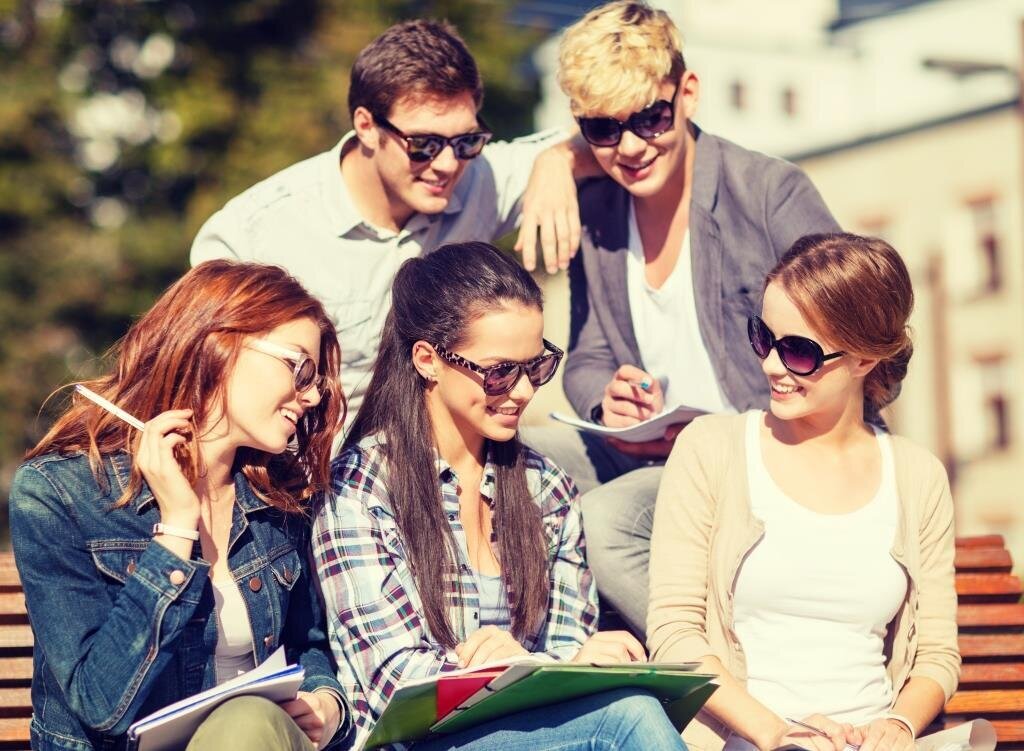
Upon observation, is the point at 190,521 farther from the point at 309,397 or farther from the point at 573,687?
the point at 573,687

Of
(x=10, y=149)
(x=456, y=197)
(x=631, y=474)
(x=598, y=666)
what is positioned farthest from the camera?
(x=10, y=149)

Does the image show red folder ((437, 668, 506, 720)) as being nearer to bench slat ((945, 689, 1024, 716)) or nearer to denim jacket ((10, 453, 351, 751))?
denim jacket ((10, 453, 351, 751))

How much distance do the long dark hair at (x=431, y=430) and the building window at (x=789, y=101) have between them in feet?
110

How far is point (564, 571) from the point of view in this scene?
4.42 m

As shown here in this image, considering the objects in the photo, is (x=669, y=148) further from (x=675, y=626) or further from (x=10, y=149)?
(x=10, y=149)

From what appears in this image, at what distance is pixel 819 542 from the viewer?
4227mm

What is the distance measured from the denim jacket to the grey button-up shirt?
1.38 meters

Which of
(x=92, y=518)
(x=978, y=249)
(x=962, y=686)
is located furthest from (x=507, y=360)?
(x=978, y=249)

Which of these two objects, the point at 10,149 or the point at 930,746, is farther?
the point at 10,149

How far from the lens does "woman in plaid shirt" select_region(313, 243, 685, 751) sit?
158 inches

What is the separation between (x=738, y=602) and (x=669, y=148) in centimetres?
157

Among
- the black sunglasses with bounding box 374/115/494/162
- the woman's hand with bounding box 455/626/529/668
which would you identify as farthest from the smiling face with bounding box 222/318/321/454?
the black sunglasses with bounding box 374/115/494/162

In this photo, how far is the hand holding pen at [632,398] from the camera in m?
4.87

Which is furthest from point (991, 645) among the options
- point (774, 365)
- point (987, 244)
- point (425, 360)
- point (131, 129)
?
point (987, 244)
